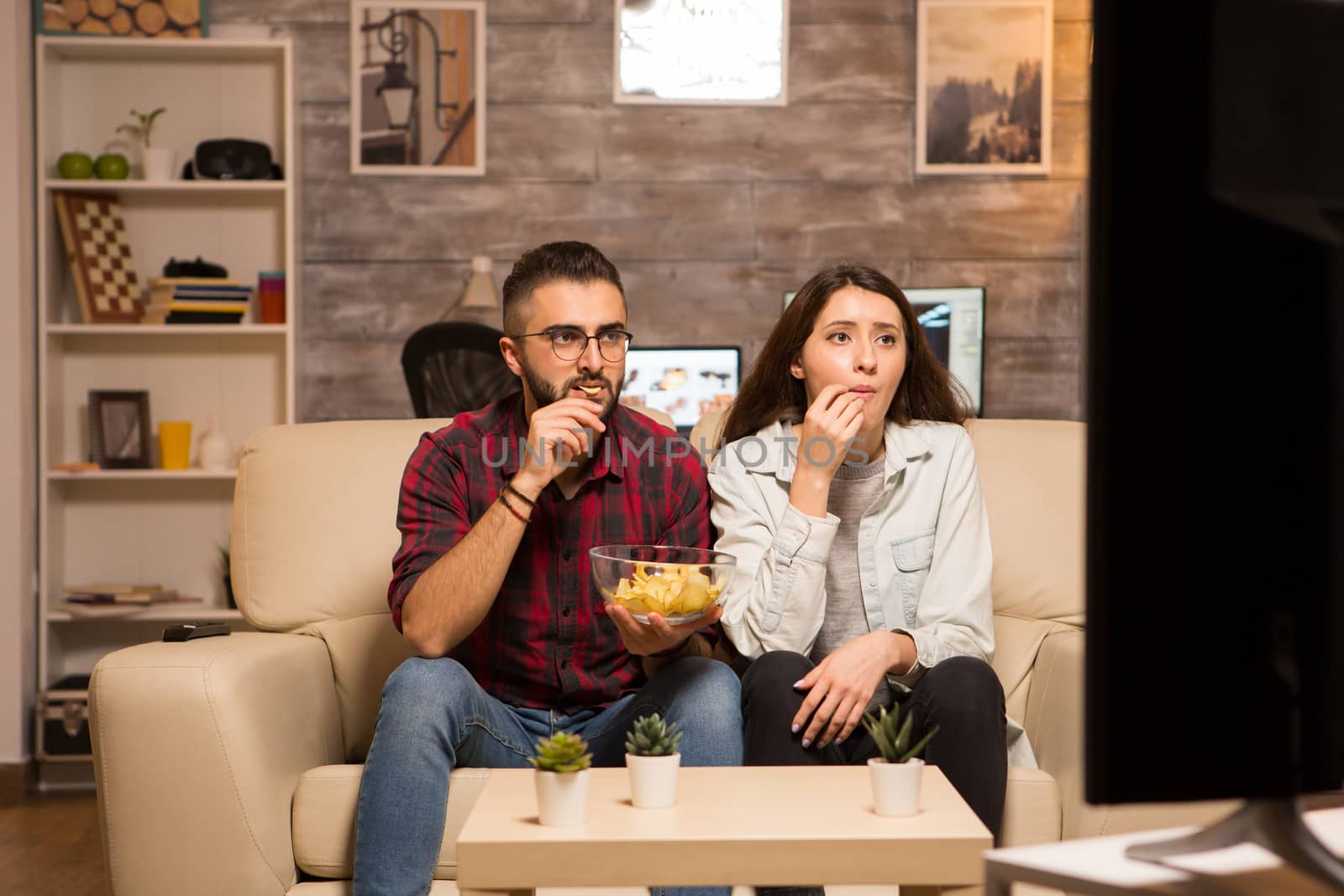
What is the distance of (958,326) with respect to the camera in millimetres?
4016

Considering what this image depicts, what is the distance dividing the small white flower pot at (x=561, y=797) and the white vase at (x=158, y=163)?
3195 mm

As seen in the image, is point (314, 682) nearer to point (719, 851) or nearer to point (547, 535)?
point (547, 535)

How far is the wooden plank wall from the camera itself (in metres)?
4.03

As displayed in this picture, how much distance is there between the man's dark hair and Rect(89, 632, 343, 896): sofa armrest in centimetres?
69

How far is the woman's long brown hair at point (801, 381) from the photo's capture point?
206 centimetres

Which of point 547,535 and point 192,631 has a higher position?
point 547,535

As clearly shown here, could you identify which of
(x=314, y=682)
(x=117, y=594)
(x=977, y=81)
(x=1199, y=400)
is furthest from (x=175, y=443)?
(x=1199, y=400)

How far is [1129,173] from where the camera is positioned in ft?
2.09

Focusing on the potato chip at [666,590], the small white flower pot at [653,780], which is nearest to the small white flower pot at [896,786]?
the small white flower pot at [653,780]

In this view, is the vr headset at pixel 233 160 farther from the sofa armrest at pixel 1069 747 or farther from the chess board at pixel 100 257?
the sofa armrest at pixel 1069 747

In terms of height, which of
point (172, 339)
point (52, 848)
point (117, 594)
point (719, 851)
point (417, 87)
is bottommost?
point (52, 848)

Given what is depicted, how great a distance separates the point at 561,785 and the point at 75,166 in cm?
321

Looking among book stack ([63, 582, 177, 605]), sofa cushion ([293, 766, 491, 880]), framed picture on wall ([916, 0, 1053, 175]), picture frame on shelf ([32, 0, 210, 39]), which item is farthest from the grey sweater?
picture frame on shelf ([32, 0, 210, 39])

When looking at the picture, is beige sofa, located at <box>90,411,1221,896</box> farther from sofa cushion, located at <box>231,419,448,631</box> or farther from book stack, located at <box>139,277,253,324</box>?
book stack, located at <box>139,277,253,324</box>
